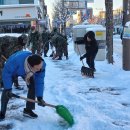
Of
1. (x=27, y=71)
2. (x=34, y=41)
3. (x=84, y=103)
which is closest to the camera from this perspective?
(x=27, y=71)

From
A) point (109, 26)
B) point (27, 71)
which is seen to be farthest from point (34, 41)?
point (27, 71)

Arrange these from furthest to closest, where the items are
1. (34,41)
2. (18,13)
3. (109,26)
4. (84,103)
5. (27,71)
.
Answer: (18,13) < (34,41) < (109,26) < (84,103) < (27,71)

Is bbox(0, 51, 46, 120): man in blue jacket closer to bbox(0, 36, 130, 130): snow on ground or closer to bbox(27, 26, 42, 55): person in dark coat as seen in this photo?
bbox(0, 36, 130, 130): snow on ground

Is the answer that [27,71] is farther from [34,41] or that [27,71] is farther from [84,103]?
[34,41]

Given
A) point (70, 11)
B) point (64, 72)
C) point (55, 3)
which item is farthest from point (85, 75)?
point (55, 3)

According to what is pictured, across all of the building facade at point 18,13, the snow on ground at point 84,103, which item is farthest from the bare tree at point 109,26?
the building facade at point 18,13

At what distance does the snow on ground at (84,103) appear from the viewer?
8008mm

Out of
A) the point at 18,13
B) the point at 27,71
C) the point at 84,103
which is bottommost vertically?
the point at 84,103

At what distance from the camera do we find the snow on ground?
8.01m

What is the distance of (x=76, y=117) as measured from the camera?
28.0 feet

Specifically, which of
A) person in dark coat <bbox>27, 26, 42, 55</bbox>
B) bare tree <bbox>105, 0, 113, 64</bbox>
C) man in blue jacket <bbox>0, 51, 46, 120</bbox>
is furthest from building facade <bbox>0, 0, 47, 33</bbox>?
man in blue jacket <bbox>0, 51, 46, 120</bbox>

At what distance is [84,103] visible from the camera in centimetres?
1001

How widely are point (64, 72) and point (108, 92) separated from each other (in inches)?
206

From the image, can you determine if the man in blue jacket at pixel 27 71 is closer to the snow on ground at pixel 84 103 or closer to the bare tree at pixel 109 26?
the snow on ground at pixel 84 103
